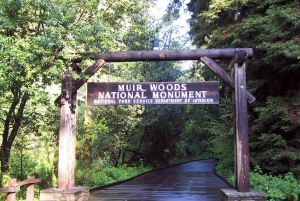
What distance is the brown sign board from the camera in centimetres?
795

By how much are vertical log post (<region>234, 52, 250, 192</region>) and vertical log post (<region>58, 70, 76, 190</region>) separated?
3.96 metres

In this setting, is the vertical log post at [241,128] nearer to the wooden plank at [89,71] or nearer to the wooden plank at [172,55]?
the wooden plank at [172,55]

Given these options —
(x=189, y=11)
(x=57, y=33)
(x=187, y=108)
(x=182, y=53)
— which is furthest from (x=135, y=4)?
(x=187, y=108)

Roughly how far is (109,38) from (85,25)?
0.61 meters

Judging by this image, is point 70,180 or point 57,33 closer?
point 57,33

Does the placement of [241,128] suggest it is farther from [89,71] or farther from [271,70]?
[271,70]

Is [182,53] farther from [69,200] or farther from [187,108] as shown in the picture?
[187,108]

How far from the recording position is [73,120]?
7977 mm

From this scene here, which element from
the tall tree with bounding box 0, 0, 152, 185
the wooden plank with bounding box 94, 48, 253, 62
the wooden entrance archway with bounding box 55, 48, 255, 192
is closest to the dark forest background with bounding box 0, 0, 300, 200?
the tall tree with bounding box 0, 0, 152, 185

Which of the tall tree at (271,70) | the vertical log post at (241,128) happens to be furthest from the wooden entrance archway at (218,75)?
the tall tree at (271,70)

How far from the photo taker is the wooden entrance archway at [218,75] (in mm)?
7461

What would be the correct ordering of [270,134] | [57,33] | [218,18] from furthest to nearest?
[218,18] < [270,134] < [57,33]

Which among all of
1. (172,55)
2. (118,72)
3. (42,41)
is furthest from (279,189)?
(118,72)

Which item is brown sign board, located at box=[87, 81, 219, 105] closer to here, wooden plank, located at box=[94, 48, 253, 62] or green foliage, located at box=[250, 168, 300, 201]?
wooden plank, located at box=[94, 48, 253, 62]
